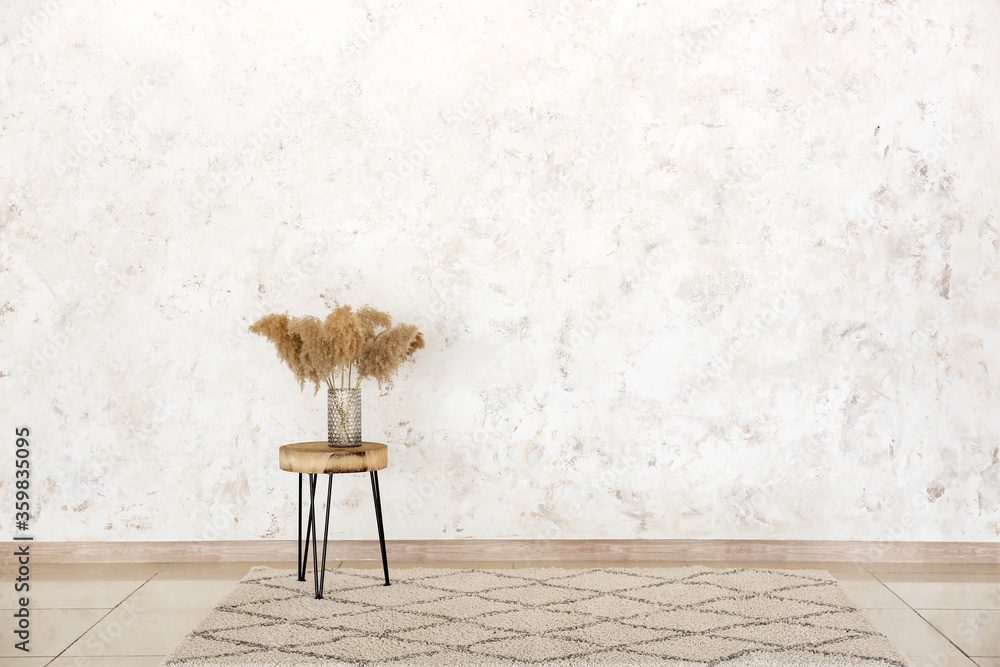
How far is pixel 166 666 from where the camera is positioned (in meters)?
2.10

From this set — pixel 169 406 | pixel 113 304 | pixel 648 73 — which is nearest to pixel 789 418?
pixel 648 73

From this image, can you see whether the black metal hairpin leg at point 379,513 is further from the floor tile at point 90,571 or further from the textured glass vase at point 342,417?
the floor tile at point 90,571

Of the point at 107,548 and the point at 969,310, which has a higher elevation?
the point at 969,310

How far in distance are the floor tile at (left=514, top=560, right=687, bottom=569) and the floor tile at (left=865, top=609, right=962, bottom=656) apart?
798mm

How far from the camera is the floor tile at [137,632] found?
2.23 meters

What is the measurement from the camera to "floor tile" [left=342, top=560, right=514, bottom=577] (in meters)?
3.14

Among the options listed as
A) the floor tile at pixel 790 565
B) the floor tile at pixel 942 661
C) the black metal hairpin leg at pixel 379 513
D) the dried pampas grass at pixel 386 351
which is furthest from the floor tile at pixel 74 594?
the floor tile at pixel 942 661

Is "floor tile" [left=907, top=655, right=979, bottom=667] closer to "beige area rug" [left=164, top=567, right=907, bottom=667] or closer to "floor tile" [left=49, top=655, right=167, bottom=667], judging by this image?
"beige area rug" [left=164, top=567, right=907, bottom=667]

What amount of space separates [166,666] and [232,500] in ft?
3.91

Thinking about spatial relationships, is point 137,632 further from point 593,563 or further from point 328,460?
point 593,563

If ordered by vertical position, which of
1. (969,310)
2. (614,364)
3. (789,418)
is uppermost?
(969,310)

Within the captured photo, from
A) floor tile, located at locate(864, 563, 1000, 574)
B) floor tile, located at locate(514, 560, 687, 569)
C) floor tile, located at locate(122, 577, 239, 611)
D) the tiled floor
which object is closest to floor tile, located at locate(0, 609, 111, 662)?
the tiled floor

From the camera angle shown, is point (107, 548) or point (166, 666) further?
point (107, 548)

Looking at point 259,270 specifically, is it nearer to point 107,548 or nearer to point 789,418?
point 107,548
